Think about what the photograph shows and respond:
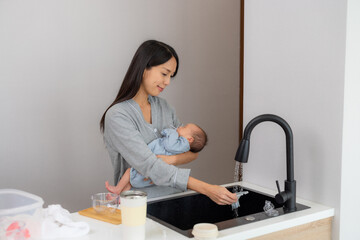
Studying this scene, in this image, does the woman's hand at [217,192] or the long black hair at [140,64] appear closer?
the woman's hand at [217,192]

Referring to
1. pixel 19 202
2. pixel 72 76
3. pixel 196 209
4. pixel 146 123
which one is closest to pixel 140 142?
pixel 146 123

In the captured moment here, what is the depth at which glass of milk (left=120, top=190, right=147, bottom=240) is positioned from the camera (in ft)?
3.48

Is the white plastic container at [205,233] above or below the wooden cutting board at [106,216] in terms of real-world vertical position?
above

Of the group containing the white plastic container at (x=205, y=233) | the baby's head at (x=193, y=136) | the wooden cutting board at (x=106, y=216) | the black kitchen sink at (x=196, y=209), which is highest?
the baby's head at (x=193, y=136)

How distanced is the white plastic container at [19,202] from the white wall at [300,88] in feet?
3.34

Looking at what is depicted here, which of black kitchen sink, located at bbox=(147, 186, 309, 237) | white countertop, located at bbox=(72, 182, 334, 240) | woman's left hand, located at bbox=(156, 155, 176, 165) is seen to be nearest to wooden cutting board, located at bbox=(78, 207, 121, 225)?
white countertop, located at bbox=(72, 182, 334, 240)

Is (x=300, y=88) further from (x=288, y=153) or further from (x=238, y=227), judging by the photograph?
(x=238, y=227)

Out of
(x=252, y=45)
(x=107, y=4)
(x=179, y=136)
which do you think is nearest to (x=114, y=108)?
(x=179, y=136)

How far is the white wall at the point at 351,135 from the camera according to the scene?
1435 millimetres

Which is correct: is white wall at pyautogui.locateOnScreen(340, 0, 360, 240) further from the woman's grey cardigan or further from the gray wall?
the gray wall

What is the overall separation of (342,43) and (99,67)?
1947 mm

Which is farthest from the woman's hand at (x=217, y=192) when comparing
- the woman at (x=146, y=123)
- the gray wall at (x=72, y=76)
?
the gray wall at (x=72, y=76)

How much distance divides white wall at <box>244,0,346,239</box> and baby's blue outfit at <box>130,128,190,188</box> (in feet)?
1.13

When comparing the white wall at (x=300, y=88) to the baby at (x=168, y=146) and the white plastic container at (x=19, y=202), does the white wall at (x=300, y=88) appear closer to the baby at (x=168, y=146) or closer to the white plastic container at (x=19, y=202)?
the baby at (x=168, y=146)
